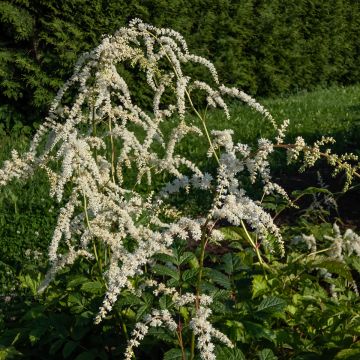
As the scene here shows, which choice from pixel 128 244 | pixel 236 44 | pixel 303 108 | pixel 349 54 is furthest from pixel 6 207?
pixel 349 54

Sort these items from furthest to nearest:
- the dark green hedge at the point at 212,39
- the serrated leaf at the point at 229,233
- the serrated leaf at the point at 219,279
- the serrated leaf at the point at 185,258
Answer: the dark green hedge at the point at 212,39
the serrated leaf at the point at 229,233
the serrated leaf at the point at 185,258
the serrated leaf at the point at 219,279

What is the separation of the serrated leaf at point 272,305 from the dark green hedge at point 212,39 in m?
7.87

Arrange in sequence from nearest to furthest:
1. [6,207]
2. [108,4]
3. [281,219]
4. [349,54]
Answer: [281,219] < [6,207] < [108,4] < [349,54]

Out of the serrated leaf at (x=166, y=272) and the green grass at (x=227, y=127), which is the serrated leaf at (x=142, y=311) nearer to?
the serrated leaf at (x=166, y=272)

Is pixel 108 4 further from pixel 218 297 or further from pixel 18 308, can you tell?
pixel 218 297

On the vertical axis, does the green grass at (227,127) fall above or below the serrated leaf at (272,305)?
below

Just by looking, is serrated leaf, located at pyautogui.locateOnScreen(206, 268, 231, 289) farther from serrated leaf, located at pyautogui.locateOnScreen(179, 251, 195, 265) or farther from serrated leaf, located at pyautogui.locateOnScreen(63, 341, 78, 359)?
serrated leaf, located at pyautogui.locateOnScreen(63, 341, 78, 359)

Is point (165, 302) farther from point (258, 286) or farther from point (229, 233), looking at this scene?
point (229, 233)

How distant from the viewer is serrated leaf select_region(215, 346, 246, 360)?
253 cm

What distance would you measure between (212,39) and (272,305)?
11117mm

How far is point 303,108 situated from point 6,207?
749 centimetres

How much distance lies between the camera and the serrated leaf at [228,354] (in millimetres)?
2527

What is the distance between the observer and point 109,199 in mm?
3033

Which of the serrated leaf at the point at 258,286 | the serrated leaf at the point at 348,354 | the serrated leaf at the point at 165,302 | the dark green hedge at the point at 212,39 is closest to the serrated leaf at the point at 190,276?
the serrated leaf at the point at 165,302
